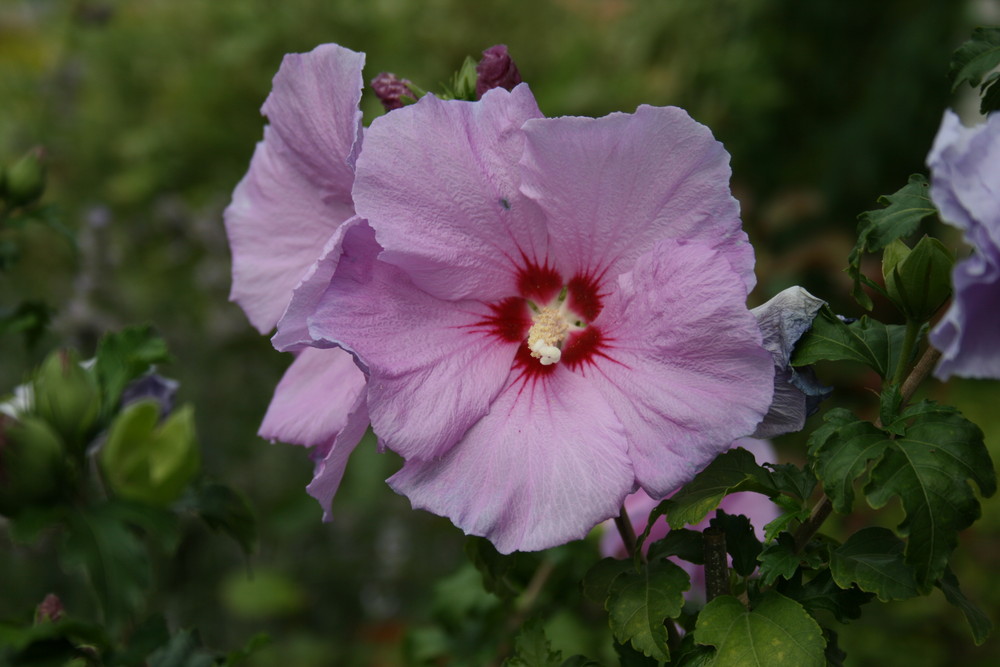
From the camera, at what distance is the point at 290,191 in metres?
0.75

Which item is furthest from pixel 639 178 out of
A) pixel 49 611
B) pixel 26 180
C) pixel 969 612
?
pixel 26 180

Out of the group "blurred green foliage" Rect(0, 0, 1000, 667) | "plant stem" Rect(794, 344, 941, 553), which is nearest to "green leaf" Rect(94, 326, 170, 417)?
"plant stem" Rect(794, 344, 941, 553)

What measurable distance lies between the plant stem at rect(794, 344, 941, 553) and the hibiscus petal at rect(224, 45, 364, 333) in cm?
40

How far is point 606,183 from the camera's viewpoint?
0.60m

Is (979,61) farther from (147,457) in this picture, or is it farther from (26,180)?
(26,180)

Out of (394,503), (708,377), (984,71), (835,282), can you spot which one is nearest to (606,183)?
(708,377)

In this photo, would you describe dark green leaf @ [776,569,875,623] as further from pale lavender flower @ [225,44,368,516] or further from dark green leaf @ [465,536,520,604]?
pale lavender flower @ [225,44,368,516]

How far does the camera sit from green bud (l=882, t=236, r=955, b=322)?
0.57 meters

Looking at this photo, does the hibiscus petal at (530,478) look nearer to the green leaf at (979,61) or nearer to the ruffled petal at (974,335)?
the ruffled petal at (974,335)

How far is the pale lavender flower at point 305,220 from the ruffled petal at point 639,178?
130 mm

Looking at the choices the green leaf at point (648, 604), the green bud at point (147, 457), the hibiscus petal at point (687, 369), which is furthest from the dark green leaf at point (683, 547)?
the green bud at point (147, 457)

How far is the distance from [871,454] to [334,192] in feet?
1.42

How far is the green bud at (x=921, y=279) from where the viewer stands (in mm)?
566

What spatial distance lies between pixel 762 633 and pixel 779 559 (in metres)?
0.05
